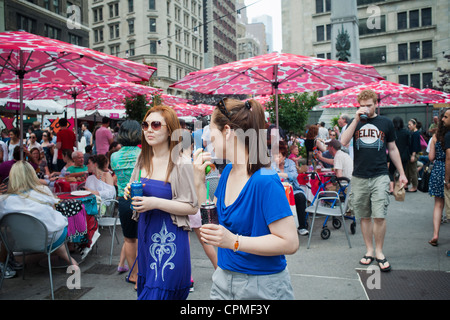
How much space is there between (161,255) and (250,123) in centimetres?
141

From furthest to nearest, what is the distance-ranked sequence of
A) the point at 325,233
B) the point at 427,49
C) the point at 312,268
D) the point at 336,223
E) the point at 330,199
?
the point at 427,49 → the point at 330,199 → the point at 336,223 → the point at 325,233 → the point at 312,268

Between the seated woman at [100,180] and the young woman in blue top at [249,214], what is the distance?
448 centimetres

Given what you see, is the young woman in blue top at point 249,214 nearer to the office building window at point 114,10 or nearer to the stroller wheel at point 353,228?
the stroller wheel at point 353,228

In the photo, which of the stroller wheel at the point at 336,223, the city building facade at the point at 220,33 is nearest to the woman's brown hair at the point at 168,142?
the stroller wheel at the point at 336,223

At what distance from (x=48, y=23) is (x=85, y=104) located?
2844 cm

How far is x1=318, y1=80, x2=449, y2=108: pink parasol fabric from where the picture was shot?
32.2 ft

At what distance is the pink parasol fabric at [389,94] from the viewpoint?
9.80 m

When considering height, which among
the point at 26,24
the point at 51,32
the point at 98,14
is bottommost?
the point at 26,24

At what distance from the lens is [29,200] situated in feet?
13.1

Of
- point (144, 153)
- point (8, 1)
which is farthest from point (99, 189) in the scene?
point (8, 1)

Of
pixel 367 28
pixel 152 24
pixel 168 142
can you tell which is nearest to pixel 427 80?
pixel 367 28

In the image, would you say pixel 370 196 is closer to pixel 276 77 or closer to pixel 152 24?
pixel 276 77

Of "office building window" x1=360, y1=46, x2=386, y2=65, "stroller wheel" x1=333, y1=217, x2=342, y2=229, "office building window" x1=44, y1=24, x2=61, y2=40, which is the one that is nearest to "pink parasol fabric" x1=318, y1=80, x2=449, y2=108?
"stroller wheel" x1=333, y1=217, x2=342, y2=229

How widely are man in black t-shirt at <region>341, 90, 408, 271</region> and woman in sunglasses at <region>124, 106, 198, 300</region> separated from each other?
8.93 feet
